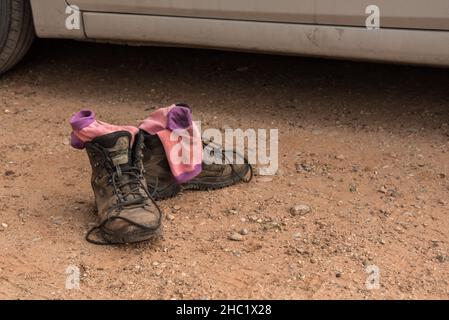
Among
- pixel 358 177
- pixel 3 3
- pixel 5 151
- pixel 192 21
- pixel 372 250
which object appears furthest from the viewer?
pixel 3 3

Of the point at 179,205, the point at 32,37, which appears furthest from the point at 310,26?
the point at 32,37

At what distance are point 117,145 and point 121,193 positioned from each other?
0.16m

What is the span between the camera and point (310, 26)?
289 centimetres

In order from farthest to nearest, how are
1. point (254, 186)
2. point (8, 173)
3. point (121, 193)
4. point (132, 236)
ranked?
point (8, 173) → point (254, 186) → point (121, 193) → point (132, 236)

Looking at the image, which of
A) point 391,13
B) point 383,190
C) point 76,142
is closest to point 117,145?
point 76,142

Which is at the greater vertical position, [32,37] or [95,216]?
[32,37]

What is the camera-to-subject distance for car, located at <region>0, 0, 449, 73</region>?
2725mm

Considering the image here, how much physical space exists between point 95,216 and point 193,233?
1.18ft

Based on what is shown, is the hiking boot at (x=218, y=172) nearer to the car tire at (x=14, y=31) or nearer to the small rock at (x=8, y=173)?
the small rock at (x=8, y=173)

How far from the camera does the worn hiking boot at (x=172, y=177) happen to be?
242cm

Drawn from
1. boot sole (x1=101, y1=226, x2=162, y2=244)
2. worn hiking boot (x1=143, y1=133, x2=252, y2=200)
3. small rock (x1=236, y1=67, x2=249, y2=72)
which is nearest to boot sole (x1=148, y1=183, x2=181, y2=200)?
worn hiking boot (x1=143, y1=133, x2=252, y2=200)

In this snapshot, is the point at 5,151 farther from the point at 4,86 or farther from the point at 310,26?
the point at 310,26

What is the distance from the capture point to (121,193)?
7.34 ft

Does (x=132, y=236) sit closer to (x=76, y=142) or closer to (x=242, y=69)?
(x=76, y=142)
